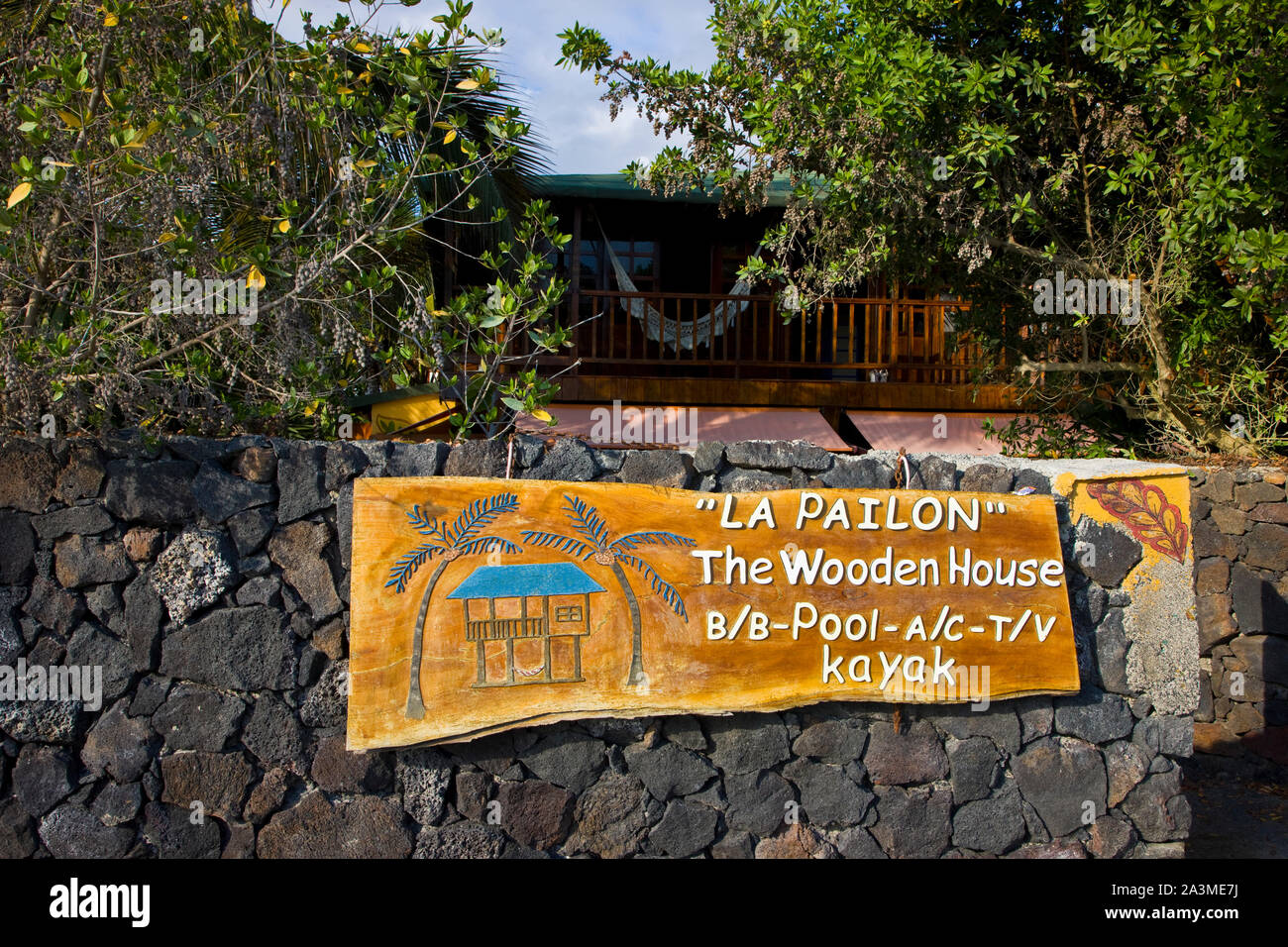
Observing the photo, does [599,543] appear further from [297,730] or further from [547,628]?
[297,730]

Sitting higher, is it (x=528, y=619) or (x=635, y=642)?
(x=528, y=619)

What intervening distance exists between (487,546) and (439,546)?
192mm

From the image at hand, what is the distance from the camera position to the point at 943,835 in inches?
149

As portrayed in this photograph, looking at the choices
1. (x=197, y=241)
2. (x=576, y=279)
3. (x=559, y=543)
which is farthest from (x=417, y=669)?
(x=576, y=279)

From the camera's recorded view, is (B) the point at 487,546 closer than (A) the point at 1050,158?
Yes

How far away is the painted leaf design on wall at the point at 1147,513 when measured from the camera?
154 inches

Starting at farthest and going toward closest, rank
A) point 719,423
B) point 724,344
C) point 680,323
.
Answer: point 680,323 < point 724,344 < point 719,423

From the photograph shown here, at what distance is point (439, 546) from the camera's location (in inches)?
137

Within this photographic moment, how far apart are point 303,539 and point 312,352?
3.58ft

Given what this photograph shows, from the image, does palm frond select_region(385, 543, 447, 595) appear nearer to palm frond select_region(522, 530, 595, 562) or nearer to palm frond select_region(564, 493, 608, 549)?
palm frond select_region(522, 530, 595, 562)

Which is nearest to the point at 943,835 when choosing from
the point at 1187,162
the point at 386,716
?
the point at 386,716

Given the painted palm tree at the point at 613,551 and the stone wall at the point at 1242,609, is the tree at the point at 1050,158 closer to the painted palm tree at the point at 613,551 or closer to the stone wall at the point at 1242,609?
the stone wall at the point at 1242,609

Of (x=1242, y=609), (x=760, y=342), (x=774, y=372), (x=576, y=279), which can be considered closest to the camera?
(x=1242, y=609)

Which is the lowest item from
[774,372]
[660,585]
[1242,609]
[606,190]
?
[1242,609]
